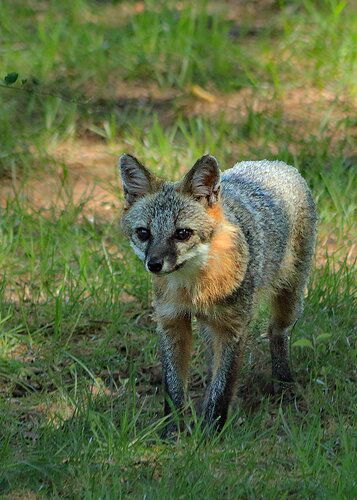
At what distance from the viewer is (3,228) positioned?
7152 mm

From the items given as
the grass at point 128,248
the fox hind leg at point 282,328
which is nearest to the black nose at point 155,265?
the grass at point 128,248

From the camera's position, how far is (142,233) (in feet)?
16.5

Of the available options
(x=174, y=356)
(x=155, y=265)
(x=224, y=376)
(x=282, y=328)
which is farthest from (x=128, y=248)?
(x=155, y=265)

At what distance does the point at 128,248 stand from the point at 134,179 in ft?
6.31

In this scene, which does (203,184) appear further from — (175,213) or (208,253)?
(208,253)

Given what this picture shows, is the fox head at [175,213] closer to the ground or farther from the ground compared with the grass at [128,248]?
farther from the ground

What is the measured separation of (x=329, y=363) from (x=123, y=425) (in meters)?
1.51

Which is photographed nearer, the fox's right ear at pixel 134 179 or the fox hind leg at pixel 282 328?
the fox's right ear at pixel 134 179

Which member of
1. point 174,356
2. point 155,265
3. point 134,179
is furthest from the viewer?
point 174,356

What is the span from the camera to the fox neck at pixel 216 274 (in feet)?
16.7

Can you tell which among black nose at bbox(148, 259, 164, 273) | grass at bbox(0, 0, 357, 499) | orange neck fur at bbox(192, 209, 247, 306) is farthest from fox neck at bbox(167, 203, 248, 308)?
grass at bbox(0, 0, 357, 499)

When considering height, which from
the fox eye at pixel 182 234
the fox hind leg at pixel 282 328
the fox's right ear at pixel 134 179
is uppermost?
the fox's right ear at pixel 134 179

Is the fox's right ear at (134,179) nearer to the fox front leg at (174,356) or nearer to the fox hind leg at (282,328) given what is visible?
the fox front leg at (174,356)

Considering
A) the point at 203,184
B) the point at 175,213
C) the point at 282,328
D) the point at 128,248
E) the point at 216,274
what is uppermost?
the point at 203,184
